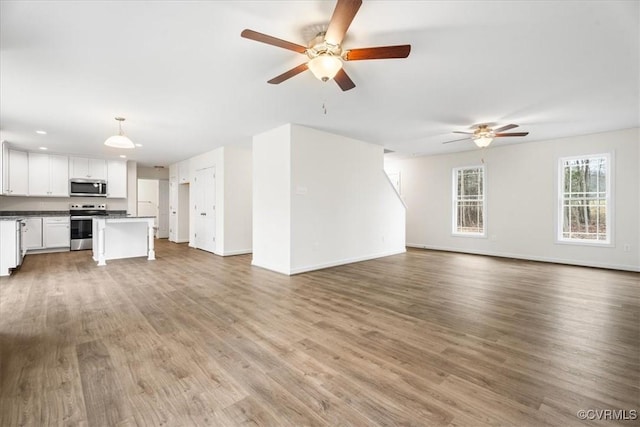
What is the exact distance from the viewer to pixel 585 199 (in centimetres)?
568

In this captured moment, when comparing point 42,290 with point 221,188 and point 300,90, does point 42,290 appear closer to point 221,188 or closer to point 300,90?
point 221,188

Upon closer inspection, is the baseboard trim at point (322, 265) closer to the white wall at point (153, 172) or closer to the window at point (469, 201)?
the window at point (469, 201)

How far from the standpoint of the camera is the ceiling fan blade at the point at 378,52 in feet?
6.65

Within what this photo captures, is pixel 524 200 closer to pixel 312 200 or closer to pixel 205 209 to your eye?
pixel 312 200

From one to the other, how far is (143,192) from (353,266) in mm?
9847

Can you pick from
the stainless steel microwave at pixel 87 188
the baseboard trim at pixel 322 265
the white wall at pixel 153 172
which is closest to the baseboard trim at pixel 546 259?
the baseboard trim at pixel 322 265

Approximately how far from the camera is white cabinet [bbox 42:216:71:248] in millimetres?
6961

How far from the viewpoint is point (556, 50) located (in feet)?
8.42

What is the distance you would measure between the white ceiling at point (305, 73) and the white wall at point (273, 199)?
1.43ft

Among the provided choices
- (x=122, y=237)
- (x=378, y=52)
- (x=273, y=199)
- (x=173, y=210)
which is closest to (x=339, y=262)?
(x=273, y=199)

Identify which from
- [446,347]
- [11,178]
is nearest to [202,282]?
[446,347]

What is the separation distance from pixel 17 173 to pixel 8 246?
3.39 metres
